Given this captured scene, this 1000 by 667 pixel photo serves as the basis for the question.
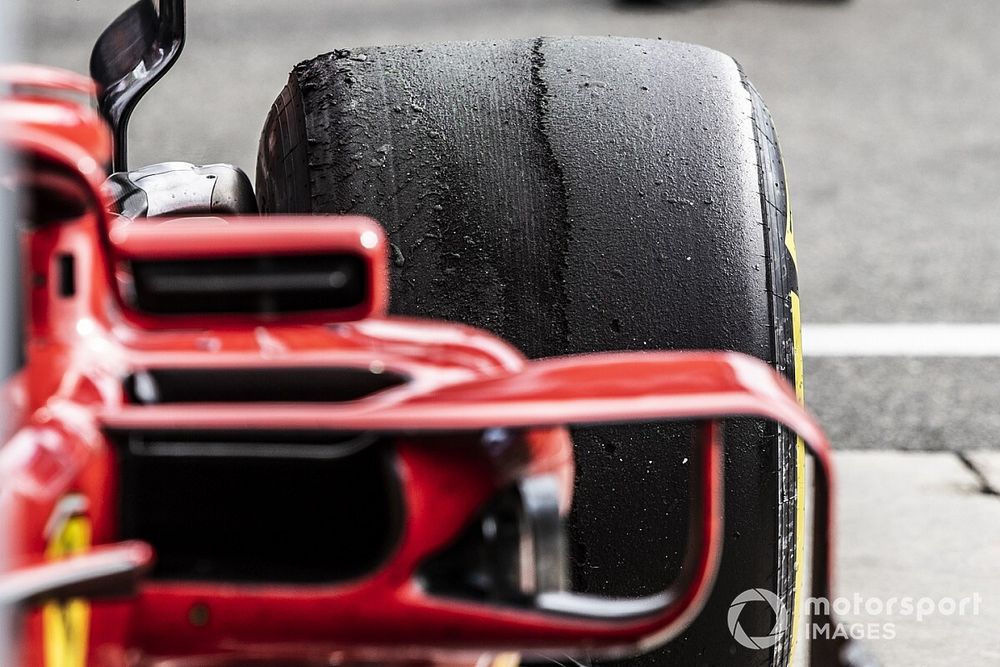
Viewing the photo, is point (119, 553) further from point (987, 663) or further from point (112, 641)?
point (987, 663)

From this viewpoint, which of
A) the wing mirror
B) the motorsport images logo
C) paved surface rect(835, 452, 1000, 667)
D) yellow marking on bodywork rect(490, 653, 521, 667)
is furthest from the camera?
paved surface rect(835, 452, 1000, 667)

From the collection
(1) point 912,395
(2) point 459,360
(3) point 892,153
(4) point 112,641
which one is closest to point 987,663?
(1) point 912,395

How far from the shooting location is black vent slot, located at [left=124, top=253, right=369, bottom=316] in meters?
1.07

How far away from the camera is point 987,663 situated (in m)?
2.45

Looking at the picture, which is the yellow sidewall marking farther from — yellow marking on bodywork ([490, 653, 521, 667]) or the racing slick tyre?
yellow marking on bodywork ([490, 653, 521, 667])

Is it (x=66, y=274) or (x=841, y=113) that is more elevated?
(x=841, y=113)

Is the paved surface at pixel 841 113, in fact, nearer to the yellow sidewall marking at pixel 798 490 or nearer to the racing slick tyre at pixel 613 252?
the yellow sidewall marking at pixel 798 490

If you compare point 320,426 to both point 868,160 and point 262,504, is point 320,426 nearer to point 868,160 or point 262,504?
point 262,504

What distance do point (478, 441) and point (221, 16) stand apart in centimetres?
879

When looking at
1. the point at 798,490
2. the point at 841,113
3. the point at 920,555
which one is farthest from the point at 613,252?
the point at 841,113

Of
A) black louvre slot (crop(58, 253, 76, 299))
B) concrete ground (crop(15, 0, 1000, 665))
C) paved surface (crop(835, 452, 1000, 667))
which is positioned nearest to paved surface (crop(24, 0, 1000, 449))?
concrete ground (crop(15, 0, 1000, 665))

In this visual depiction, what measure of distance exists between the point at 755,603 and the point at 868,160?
476cm

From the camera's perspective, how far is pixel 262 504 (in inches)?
40.1

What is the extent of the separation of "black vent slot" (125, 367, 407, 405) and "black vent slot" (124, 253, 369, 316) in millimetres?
58
